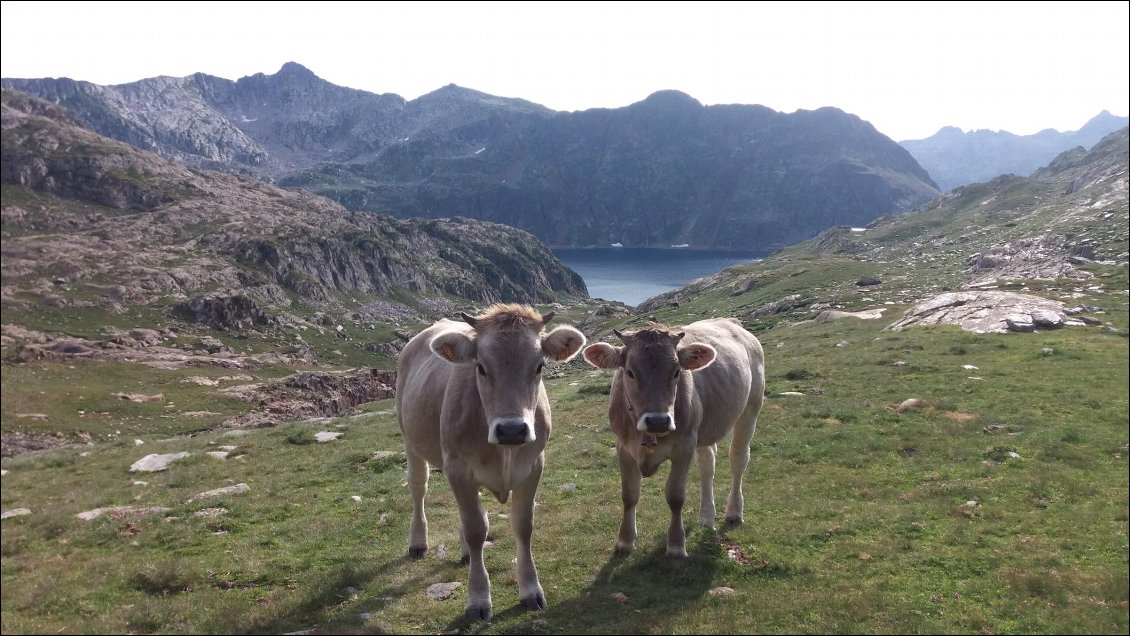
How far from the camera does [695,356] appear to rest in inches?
379

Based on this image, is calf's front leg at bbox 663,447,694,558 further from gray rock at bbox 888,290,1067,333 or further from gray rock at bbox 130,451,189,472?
gray rock at bbox 888,290,1067,333

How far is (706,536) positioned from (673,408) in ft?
9.80

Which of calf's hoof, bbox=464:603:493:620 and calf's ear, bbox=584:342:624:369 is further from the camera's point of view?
calf's ear, bbox=584:342:624:369

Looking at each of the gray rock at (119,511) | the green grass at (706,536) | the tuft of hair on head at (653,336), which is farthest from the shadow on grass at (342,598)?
the gray rock at (119,511)

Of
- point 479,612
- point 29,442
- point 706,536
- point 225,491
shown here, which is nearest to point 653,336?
point 706,536

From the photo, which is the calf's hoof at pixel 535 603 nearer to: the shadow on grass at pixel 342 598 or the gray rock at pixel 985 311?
the shadow on grass at pixel 342 598

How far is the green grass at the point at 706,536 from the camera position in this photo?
7750mm

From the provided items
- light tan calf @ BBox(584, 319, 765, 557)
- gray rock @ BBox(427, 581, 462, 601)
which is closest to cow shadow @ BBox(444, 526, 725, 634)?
light tan calf @ BBox(584, 319, 765, 557)

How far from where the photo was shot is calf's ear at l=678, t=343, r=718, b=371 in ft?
31.3

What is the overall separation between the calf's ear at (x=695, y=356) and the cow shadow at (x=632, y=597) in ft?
10.3

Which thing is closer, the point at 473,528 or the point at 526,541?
the point at 473,528

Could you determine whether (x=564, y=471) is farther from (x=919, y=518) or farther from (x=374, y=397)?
(x=374, y=397)

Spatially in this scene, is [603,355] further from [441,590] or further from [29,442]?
[29,442]

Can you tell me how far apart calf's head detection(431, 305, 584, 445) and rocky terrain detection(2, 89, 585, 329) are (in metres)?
6.11
